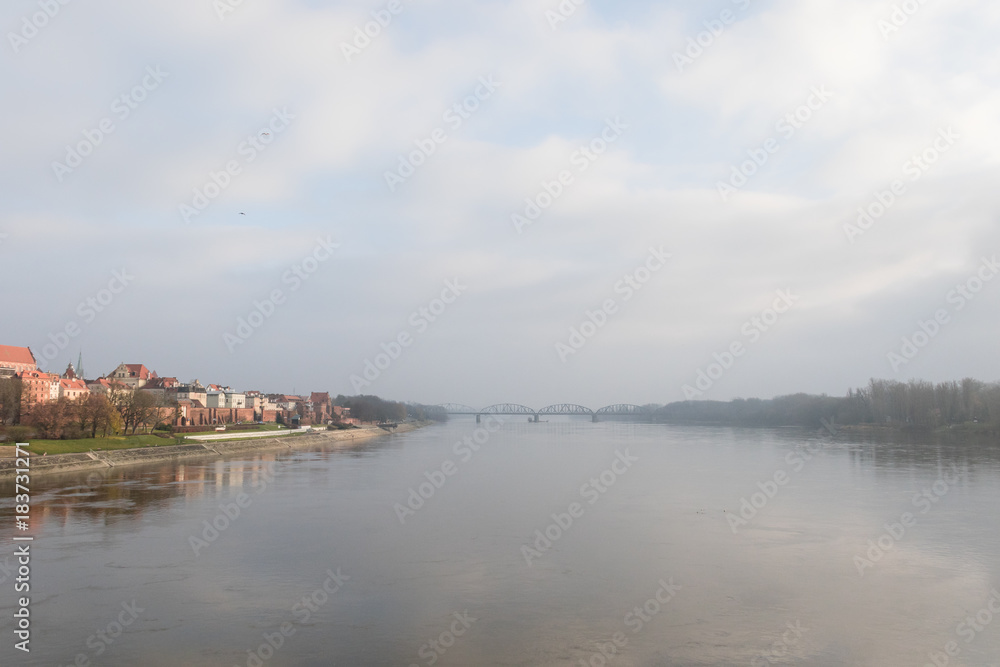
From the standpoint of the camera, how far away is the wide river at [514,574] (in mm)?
8828

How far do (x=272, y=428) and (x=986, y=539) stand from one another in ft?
190

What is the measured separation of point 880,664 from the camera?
8297 mm

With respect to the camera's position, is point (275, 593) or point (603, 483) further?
point (603, 483)

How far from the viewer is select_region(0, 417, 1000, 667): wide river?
29.0ft

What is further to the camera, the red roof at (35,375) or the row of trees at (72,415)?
the red roof at (35,375)

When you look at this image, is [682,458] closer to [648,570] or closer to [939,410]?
[648,570]

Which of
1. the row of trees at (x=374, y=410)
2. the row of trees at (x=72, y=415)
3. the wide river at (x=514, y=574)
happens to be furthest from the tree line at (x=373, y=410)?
the wide river at (x=514, y=574)

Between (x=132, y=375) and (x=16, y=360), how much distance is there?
58.7 ft

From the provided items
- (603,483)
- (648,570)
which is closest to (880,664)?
(648,570)

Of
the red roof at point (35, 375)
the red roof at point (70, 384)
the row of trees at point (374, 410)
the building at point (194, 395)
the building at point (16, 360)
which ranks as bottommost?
the row of trees at point (374, 410)

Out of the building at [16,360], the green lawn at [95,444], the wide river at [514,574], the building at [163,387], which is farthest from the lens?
the building at [163,387]

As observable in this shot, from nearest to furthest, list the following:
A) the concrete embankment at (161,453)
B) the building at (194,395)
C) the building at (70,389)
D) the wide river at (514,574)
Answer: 1. the wide river at (514,574)
2. the concrete embankment at (161,453)
3. the building at (70,389)
4. the building at (194,395)

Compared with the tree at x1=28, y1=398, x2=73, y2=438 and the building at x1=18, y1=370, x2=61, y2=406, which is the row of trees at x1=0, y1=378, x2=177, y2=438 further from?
the building at x1=18, y1=370, x2=61, y2=406

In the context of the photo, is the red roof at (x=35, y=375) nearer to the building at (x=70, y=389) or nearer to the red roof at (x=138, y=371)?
the building at (x=70, y=389)
